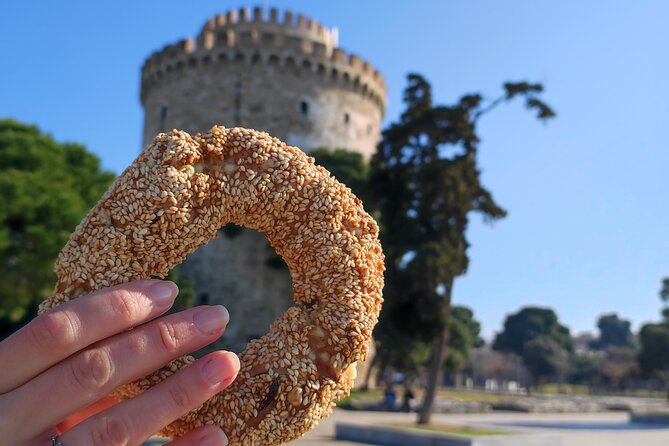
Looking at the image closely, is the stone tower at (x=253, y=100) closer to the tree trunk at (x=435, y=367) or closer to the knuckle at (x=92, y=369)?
the tree trunk at (x=435, y=367)

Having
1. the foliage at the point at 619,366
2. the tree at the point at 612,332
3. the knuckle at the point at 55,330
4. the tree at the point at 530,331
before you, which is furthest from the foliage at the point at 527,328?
the knuckle at the point at 55,330

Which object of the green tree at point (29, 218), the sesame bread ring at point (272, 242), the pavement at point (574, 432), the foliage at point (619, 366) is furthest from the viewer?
the foliage at point (619, 366)

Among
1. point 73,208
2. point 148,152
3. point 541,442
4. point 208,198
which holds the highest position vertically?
point 73,208

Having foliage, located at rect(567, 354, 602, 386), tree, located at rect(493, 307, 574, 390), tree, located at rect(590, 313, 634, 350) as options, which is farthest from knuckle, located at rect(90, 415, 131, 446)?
tree, located at rect(590, 313, 634, 350)

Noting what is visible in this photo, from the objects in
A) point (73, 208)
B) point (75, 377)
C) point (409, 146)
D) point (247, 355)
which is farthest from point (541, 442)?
point (73, 208)

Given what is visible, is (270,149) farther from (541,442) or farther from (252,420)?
(541,442)

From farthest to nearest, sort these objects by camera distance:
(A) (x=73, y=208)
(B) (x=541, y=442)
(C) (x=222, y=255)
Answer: (C) (x=222, y=255)
(A) (x=73, y=208)
(B) (x=541, y=442)
